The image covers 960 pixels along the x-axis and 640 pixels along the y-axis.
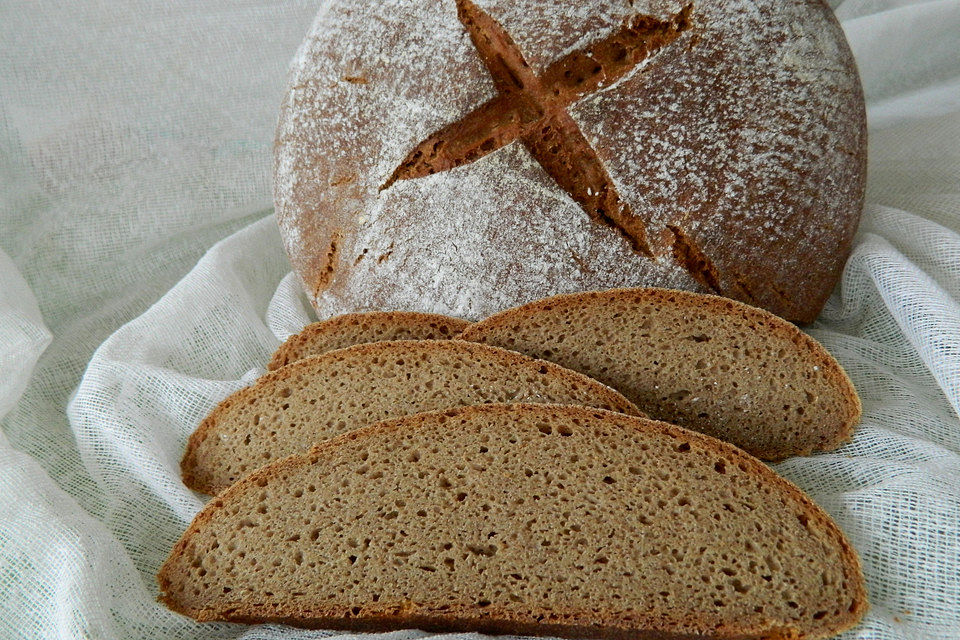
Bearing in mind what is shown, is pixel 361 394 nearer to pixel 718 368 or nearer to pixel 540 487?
pixel 540 487

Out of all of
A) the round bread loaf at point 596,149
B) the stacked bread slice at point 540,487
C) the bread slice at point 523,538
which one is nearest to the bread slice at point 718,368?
the stacked bread slice at point 540,487

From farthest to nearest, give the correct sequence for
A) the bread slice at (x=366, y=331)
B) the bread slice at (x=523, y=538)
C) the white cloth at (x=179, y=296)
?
the bread slice at (x=366, y=331), the white cloth at (x=179, y=296), the bread slice at (x=523, y=538)

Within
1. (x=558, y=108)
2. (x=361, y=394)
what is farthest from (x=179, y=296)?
(x=558, y=108)

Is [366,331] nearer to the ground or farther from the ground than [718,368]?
farther from the ground

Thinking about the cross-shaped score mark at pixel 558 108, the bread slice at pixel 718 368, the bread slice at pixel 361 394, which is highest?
the cross-shaped score mark at pixel 558 108

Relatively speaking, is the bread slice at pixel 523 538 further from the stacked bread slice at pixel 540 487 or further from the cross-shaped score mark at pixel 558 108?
the cross-shaped score mark at pixel 558 108

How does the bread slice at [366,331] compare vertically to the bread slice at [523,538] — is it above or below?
above

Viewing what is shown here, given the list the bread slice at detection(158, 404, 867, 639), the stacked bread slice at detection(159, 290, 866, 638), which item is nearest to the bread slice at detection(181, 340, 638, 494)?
the stacked bread slice at detection(159, 290, 866, 638)

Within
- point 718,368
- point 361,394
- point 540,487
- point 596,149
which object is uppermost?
point 596,149
